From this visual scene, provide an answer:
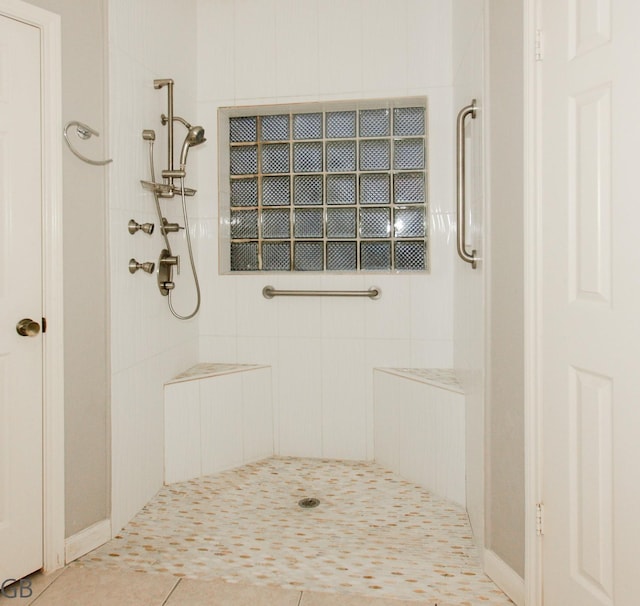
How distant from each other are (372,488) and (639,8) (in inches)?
89.2

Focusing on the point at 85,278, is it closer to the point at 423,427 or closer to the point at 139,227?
the point at 139,227

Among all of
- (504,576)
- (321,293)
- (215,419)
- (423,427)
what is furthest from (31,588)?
(321,293)

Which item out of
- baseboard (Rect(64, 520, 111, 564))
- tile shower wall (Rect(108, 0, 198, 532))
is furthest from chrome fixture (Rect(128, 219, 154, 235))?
baseboard (Rect(64, 520, 111, 564))

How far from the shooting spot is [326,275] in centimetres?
320

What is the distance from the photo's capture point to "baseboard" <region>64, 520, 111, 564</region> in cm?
211

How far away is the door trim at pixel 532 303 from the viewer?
1712mm

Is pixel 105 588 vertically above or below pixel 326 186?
below

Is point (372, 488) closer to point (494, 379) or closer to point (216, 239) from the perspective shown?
point (494, 379)

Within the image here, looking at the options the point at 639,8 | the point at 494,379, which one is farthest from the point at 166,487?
the point at 639,8

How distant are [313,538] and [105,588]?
81 centimetres

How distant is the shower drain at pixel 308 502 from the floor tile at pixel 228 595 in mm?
Result: 667

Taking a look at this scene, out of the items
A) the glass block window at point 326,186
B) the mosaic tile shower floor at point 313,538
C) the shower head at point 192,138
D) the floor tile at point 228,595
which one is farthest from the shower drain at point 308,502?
the shower head at point 192,138

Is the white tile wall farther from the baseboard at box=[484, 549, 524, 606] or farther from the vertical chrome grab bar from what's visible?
the baseboard at box=[484, 549, 524, 606]

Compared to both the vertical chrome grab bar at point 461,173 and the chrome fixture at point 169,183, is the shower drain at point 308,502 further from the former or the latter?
the vertical chrome grab bar at point 461,173
